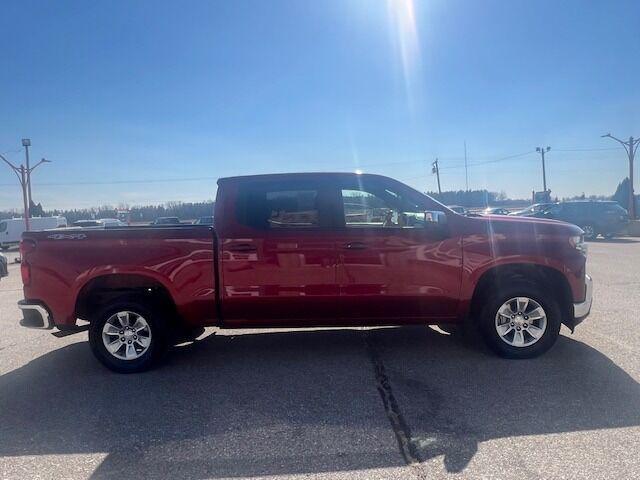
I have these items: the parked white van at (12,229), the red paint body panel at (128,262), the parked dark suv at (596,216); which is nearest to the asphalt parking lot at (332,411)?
the red paint body panel at (128,262)

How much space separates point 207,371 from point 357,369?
1.58 metres

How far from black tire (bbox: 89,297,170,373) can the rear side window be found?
4.60 ft

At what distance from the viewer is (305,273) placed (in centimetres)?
505

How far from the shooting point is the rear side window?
16.9 feet

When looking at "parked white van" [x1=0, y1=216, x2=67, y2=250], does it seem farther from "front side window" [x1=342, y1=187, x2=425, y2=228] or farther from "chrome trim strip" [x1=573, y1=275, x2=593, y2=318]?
"chrome trim strip" [x1=573, y1=275, x2=593, y2=318]

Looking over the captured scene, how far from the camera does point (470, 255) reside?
509 cm

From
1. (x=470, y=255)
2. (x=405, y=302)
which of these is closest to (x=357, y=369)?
(x=405, y=302)

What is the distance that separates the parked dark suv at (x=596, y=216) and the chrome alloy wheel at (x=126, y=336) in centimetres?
2169

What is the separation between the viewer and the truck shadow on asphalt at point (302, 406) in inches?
134

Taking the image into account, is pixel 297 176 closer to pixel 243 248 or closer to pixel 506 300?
pixel 243 248

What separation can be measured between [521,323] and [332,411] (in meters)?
2.38

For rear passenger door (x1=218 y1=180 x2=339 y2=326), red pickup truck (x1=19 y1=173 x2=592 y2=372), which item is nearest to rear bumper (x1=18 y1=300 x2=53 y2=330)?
red pickup truck (x1=19 y1=173 x2=592 y2=372)

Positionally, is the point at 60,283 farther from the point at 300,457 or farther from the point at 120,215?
the point at 120,215

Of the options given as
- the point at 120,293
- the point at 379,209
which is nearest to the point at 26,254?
the point at 120,293
